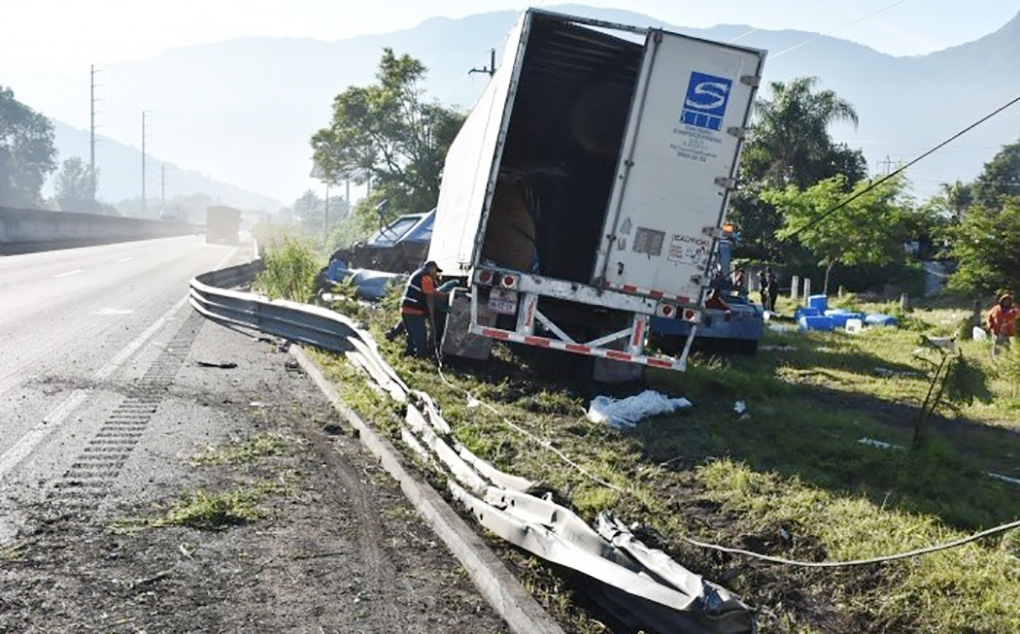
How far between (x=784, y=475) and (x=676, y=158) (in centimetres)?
369

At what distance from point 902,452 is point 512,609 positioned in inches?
182

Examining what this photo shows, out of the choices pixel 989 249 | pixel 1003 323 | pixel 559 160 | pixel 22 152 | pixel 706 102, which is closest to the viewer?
pixel 706 102

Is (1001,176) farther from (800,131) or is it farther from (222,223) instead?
(222,223)

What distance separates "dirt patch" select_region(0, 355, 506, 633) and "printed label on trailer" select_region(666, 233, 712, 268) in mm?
4488

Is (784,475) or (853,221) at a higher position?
(853,221)

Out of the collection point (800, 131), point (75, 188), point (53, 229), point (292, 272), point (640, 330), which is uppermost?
point (800, 131)

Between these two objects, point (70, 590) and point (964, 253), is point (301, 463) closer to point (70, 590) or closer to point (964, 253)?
point (70, 590)

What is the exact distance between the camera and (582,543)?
462cm

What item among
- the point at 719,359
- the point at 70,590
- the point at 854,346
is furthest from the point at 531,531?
the point at 854,346

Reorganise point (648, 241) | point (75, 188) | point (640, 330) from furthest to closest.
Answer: point (75, 188) < point (640, 330) < point (648, 241)

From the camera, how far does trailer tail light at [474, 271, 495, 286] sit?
9.48m

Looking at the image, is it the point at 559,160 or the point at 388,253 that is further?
the point at 388,253

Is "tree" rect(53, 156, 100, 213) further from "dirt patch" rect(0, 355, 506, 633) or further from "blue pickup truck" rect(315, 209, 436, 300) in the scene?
"dirt patch" rect(0, 355, 506, 633)

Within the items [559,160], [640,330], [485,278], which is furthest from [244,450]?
[559,160]
